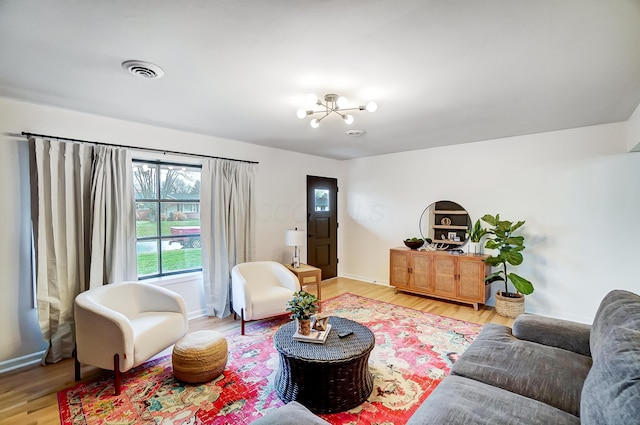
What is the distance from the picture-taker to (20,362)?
2.64 m

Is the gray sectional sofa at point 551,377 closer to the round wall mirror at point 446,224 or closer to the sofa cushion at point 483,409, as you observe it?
the sofa cushion at point 483,409

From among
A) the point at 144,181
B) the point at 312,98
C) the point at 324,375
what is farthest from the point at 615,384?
the point at 144,181

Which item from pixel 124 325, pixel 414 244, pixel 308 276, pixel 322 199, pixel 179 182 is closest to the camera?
pixel 124 325

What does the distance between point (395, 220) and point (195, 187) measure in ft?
11.3

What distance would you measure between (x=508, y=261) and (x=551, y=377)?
2.42m

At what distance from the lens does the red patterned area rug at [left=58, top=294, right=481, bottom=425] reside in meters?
1.98

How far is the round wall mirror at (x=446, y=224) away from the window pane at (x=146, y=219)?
13.6 feet

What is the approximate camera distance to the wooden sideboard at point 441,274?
402cm

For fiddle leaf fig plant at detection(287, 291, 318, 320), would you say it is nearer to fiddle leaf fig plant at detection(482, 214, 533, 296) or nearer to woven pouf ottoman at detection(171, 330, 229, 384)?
woven pouf ottoman at detection(171, 330, 229, 384)

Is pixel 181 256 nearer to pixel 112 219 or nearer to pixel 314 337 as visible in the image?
pixel 112 219

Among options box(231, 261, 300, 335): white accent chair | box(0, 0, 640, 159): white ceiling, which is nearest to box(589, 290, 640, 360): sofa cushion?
box(0, 0, 640, 159): white ceiling

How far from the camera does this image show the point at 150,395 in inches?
86.8

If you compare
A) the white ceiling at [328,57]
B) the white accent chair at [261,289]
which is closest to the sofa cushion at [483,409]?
the white ceiling at [328,57]

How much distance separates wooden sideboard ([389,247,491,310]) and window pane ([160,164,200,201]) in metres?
3.30
